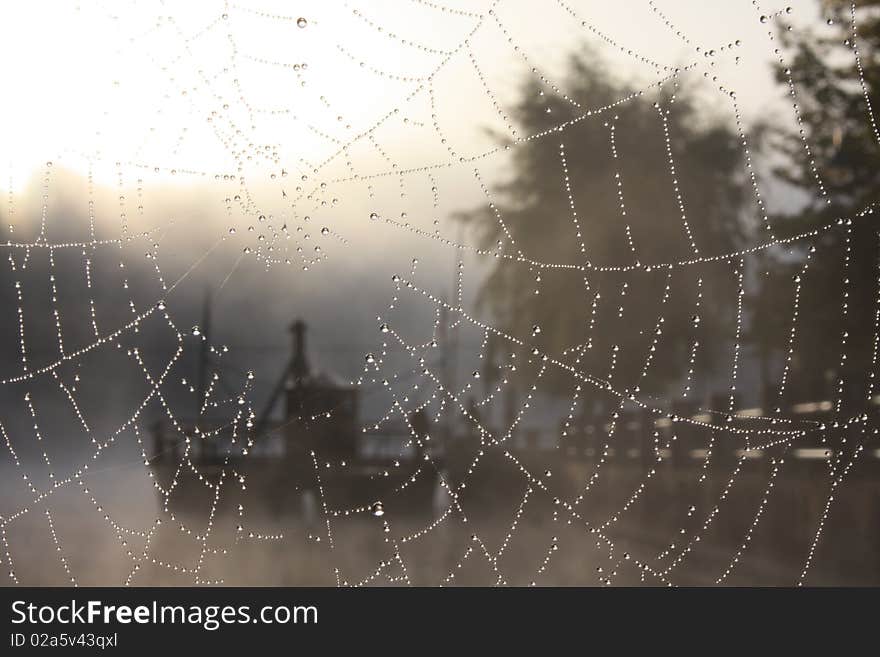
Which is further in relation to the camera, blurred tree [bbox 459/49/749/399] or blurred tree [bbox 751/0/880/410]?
blurred tree [bbox 459/49/749/399]

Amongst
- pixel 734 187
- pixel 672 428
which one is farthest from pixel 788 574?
pixel 734 187

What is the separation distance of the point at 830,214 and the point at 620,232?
3828 mm

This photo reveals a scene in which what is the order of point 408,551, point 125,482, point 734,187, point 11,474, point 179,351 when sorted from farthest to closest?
point 734,187 → point 408,551 → point 125,482 → point 11,474 → point 179,351

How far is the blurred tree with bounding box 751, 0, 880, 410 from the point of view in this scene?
370 inches

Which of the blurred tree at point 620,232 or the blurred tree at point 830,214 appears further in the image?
the blurred tree at point 620,232

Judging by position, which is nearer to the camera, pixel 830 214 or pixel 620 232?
pixel 830 214

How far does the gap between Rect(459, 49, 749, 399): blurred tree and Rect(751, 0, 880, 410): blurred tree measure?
102 inches

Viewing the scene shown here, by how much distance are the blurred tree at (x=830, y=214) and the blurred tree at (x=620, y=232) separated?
2.58m

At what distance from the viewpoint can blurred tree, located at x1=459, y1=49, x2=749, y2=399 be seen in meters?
13.5

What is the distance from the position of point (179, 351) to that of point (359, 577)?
4794 mm

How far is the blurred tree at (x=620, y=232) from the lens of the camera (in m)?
13.5

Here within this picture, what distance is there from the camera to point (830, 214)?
32.8ft

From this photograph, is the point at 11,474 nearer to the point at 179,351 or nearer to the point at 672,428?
the point at 179,351

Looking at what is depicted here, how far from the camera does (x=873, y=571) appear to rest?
26.2ft
